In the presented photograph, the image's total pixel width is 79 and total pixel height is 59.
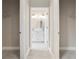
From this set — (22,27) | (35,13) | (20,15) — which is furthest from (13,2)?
(35,13)

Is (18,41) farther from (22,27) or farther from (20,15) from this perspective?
(20,15)

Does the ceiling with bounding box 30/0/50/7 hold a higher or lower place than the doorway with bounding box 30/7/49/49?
higher

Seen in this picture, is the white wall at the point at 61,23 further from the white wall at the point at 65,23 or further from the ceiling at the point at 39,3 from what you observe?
the ceiling at the point at 39,3

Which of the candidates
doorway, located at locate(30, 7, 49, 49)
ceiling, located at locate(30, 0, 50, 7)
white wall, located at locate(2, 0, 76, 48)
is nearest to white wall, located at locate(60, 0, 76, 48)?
Answer: white wall, located at locate(2, 0, 76, 48)

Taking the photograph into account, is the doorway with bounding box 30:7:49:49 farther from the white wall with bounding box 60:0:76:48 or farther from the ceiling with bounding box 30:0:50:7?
the white wall with bounding box 60:0:76:48

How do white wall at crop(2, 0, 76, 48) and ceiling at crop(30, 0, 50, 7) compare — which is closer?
white wall at crop(2, 0, 76, 48)

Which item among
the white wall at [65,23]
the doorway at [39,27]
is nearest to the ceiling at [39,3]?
the doorway at [39,27]

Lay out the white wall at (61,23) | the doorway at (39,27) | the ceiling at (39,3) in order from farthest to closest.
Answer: the doorway at (39,27) < the ceiling at (39,3) < the white wall at (61,23)

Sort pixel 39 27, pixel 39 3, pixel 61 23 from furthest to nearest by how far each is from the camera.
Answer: pixel 39 27 → pixel 39 3 → pixel 61 23

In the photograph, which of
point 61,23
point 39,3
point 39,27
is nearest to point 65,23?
point 61,23

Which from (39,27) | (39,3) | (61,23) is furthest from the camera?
(39,27)

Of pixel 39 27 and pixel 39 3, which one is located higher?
pixel 39 3

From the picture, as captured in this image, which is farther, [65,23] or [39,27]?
[39,27]

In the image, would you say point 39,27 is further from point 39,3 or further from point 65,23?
point 65,23
